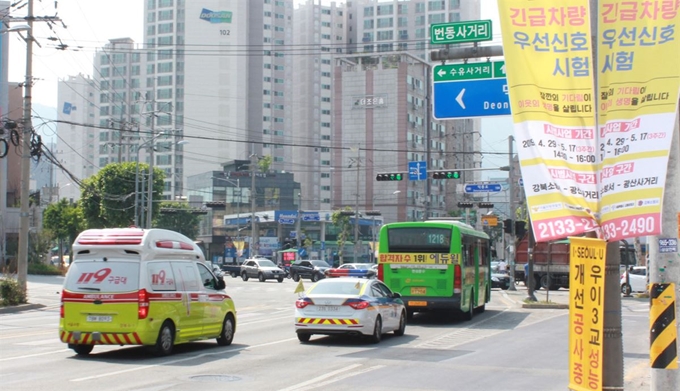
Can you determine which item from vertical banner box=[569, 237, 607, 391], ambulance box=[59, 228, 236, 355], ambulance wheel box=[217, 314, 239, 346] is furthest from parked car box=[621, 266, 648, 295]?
vertical banner box=[569, 237, 607, 391]

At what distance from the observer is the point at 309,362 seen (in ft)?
51.6

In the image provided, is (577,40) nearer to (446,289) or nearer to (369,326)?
(369,326)

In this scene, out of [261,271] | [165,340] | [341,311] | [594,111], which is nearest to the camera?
[594,111]

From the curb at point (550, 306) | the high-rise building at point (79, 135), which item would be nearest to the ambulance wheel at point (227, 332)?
the curb at point (550, 306)

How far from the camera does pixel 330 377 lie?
13789 millimetres

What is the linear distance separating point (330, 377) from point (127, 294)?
4.32m

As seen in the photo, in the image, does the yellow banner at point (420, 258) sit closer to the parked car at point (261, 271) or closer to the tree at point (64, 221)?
the parked car at point (261, 271)

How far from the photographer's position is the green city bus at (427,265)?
25188 mm

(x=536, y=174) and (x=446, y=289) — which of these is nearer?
(x=536, y=174)

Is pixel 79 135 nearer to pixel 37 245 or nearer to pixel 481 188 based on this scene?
pixel 37 245

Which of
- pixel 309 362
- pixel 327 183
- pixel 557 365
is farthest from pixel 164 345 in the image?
pixel 327 183

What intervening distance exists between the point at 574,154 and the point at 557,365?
1048cm

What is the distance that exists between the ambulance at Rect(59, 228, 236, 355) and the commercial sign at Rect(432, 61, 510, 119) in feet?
24.2

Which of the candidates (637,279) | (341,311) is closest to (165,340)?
(341,311)
